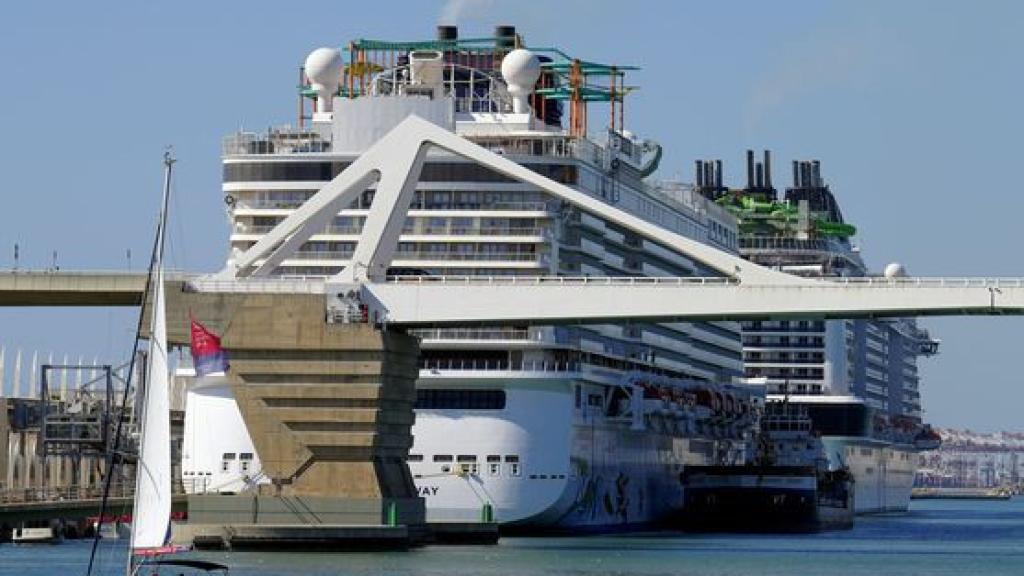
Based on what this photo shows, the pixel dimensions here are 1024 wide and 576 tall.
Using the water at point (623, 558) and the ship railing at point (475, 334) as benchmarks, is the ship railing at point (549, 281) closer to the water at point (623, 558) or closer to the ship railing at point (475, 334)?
the ship railing at point (475, 334)

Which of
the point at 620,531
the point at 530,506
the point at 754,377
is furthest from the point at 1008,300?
the point at 754,377

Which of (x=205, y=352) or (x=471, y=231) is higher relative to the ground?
(x=471, y=231)

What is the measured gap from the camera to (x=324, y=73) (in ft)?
296

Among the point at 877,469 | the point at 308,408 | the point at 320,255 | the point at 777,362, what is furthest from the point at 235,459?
the point at 877,469

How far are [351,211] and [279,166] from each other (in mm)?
2817

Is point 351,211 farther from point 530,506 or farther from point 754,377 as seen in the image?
point 754,377

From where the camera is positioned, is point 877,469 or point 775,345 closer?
point 775,345

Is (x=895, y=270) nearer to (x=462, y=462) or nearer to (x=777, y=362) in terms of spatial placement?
(x=777, y=362)

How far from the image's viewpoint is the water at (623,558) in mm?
67500

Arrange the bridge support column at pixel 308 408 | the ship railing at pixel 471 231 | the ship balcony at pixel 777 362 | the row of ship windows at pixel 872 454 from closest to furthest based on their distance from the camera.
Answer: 1. the bridge support column at pixel 308 408
2. the ship railing at pixel 471 231
3. the ship balcony at pixel 777 362
4. the row of ship windows at pixel 872 454

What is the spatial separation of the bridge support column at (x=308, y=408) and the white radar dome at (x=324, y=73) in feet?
54.1

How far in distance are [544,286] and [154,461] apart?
2576 centimetres

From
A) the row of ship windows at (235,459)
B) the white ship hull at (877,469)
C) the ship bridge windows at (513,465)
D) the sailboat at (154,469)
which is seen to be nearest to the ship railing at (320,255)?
the row of ship windows at (235,459)

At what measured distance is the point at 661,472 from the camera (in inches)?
3954
